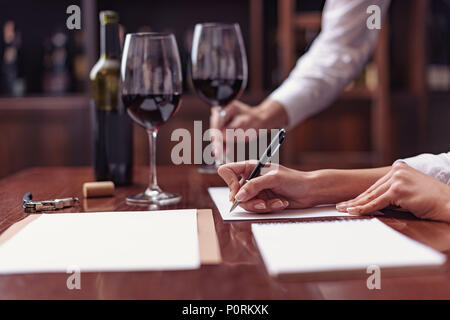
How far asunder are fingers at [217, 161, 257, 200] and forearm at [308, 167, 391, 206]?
0.29 feet

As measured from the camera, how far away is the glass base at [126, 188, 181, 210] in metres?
0.85

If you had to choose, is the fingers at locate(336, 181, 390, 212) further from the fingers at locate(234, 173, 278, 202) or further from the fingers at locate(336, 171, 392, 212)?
the fingers at locate(234, 173, 278, 202)

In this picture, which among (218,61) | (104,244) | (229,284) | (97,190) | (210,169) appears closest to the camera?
(229,284)

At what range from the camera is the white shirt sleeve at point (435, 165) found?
2.68ft

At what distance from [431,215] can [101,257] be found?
418mm

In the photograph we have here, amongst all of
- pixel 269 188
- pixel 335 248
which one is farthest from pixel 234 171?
pixel 335 248

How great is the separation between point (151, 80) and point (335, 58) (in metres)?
0.90

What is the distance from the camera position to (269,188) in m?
0.77

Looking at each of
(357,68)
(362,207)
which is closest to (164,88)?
(362,207)

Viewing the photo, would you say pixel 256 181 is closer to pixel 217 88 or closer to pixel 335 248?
pixel 335 248

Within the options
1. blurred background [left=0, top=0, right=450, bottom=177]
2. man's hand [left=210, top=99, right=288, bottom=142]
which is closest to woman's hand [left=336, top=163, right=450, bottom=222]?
man's hand [left=210, top=99, right=288, bottom=142]

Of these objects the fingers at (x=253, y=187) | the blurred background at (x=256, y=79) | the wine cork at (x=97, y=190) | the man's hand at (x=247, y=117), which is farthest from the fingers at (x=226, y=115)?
the blurred background at (x=256, y=79)
